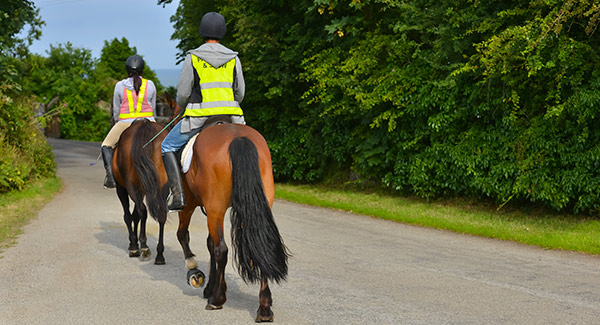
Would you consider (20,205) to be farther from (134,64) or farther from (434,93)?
(434,93)

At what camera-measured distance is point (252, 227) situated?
5.74m

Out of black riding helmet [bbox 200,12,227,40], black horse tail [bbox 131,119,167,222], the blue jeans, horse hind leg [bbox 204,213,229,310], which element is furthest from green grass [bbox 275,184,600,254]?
black riding helmet [bbox 200,12,227,40]

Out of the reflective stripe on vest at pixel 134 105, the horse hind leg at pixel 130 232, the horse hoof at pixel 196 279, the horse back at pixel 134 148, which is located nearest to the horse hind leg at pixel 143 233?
the horse hind leg at pixel 130 232

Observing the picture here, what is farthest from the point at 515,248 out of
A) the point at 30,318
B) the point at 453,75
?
the point at 30,318

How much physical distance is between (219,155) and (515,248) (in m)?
5.58

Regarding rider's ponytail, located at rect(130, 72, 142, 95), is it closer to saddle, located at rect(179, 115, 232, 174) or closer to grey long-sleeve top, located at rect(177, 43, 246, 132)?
grey long-sleeve top, located at rect(177, 43, 246, 132)

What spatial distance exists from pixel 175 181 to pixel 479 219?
7.21 meters

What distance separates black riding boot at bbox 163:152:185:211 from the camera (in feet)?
22.4

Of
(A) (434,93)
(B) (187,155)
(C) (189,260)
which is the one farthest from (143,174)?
(A) (434,93)

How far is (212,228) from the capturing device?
6.12 meters

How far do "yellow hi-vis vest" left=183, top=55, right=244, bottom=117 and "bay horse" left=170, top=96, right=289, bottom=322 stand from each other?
267 millimetres

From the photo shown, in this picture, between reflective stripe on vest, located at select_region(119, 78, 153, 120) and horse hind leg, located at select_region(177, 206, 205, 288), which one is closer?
horse hind leg, located at select_region(177, 206, 205, 288)

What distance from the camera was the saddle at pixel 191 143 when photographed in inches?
258

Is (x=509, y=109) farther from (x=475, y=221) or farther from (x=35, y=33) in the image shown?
(x=35, y=33)
